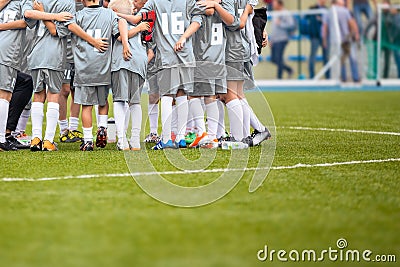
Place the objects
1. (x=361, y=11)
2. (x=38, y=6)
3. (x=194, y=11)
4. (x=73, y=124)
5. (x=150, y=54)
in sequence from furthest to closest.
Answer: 1. (x=361, y=11)
2. (x=73, y=124)
3. (x=150, y=54)
4. (x=194, y=11)
5. (x=38, y=6)

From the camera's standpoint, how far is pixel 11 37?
28.0ft

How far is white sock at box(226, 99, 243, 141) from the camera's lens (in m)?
8.64

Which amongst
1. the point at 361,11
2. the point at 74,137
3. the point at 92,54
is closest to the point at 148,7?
the point at 92,54

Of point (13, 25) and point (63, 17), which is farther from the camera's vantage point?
point (13, 25)

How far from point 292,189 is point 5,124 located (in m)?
3.68

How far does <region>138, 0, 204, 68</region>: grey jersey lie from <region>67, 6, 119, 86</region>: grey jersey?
417mm

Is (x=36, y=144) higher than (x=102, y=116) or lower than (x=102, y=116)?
lower

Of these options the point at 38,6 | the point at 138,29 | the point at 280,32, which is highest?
the point at 38,6

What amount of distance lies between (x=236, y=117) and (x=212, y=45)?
735mm

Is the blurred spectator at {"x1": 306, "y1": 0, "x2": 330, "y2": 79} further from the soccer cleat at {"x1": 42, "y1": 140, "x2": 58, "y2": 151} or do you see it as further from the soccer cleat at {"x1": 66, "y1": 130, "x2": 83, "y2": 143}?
the soccer cleat at {"x1": 42, "y1": 140, "x2": 58, "y2": 151}

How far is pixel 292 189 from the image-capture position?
5.95 m

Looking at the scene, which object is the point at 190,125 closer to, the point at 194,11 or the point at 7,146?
the point at 194,11

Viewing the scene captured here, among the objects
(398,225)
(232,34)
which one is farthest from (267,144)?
(398,225)

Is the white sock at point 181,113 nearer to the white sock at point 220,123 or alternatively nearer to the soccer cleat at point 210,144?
the soccer cleat at point 210,144
